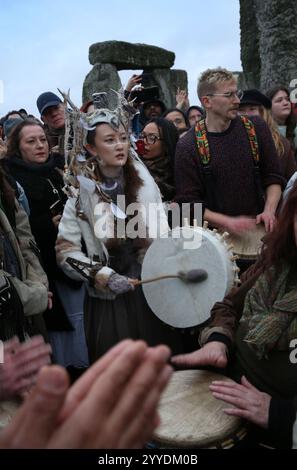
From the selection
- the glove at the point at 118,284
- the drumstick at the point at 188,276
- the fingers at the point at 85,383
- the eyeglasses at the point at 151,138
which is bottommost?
the glove at the point at 118,284

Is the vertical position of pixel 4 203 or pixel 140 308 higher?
pixel 4 203

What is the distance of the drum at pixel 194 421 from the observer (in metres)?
1.53

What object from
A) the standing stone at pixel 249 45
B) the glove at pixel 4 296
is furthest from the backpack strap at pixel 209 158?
the standing stone at pixel 249 45

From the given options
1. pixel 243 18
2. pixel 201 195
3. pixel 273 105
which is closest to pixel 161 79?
pixel 243 18

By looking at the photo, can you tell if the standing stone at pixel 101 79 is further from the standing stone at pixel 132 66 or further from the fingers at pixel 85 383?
the fingers at pixel 85 383

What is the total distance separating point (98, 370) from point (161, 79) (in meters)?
13.7

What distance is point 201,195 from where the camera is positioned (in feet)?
10.5

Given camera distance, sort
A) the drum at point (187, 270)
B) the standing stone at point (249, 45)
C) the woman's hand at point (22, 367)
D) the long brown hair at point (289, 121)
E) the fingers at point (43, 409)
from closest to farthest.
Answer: the fingers at point (43, 409) < the woman's hand at point (22, 367) < the drum at point (187, 270) < the long brown hair at point (289, 121) < the standing stone at point (249, 45)

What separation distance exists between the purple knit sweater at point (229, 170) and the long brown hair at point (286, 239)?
Result: 124cm

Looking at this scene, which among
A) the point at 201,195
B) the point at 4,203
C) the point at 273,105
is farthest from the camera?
the point at 273,105

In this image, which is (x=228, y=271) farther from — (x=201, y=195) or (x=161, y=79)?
(x=161, y=79)

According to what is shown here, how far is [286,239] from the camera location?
6.10 ft

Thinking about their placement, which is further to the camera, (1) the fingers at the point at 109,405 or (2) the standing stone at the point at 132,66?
(2) the standing stone at the point at 132,66

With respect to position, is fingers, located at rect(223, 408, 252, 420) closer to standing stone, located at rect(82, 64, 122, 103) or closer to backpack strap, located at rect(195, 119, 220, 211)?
backpack strap, located at rect(195, 119, 220, 211)
